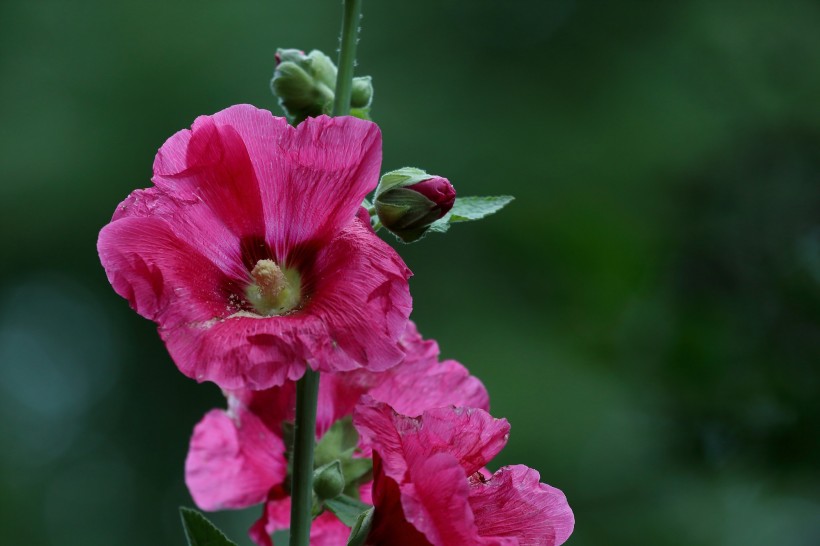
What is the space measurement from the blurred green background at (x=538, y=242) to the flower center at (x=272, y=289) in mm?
2056

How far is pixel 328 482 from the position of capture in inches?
42.8

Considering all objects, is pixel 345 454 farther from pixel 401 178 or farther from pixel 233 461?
pixel 401 178

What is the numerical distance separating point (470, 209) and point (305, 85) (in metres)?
0.24

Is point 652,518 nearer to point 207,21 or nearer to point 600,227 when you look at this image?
point 600,227

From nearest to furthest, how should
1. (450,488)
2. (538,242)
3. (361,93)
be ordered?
(450,488) < (361,93) < (538,242)

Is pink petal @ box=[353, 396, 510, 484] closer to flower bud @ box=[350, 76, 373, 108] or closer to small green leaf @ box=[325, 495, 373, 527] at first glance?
small green leaf @ box=[325, 495, 373, 527]

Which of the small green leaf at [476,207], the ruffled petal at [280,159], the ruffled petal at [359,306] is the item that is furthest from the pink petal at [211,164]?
the small green leaf at [476,207]

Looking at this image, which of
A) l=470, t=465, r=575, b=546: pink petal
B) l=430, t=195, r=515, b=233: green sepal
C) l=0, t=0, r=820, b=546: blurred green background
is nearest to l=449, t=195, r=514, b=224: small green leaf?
l=430, t=195, r=515, b=233: green sepal

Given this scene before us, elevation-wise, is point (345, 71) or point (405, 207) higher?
point (345, 71)

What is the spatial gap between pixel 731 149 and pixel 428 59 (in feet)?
8.11

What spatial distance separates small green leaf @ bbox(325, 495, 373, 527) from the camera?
3.58 ft

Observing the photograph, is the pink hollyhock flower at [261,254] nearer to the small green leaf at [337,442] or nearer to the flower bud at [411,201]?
the flower bud at [411,201]

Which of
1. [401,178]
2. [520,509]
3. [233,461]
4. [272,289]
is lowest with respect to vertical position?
[233,461]

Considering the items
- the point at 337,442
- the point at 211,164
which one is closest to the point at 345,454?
the point at 337,442
